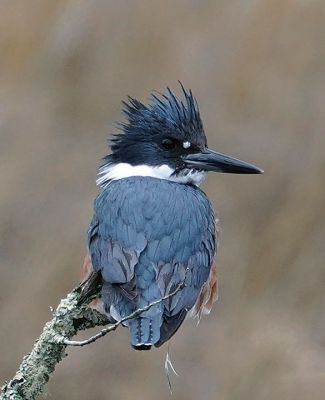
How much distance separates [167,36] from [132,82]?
228 millimetres

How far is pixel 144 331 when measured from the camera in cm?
184

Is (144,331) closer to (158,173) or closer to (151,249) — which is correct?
(151,249)

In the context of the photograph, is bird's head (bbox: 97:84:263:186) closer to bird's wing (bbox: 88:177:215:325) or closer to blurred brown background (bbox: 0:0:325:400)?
bird's wing (bbox: 88:177:215:325)

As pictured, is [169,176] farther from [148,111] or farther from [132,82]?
[132,82]

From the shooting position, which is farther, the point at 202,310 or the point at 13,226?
the point at 13,226

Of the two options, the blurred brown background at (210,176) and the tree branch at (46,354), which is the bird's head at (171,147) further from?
the blurred brown background at (210,176)

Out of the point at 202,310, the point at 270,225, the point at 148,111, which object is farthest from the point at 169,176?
the point at 270,225

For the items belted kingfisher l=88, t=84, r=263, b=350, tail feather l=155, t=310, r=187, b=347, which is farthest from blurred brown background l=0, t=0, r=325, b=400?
tail feather l=155, t=310, r=187, b=347

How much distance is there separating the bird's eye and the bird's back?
0.11 m

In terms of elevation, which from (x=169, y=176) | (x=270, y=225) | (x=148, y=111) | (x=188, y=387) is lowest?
(x=188, y=387)

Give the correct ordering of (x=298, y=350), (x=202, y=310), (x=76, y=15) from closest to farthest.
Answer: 1. (x=202, y=310)
2. (x=298, y=350)
3. (x=76, y=15)

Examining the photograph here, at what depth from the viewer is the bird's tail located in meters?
1.83

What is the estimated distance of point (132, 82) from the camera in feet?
12.7

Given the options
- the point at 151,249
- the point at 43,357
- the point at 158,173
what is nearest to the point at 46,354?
the point at 43,357
